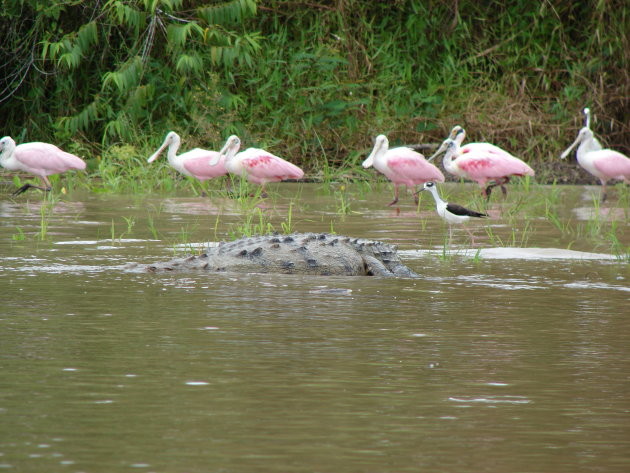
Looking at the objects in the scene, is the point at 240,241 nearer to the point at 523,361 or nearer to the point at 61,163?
the point at 523,361

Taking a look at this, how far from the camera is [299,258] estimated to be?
6.11 meters

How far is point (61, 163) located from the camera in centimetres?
1166

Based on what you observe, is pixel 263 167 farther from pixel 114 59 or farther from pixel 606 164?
pixel 114 59

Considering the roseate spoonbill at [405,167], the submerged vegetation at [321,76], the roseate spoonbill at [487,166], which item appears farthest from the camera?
the submerged vegetation at [321,76]

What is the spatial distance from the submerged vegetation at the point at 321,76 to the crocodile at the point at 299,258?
6863 mm

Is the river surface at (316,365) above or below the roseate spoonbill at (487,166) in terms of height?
below

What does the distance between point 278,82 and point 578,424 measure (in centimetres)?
1192

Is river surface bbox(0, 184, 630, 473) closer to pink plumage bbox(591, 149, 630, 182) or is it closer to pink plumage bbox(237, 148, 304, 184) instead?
pink plumage bbox(237, 148, 304, 184)

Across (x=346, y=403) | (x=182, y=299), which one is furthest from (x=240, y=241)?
(x=346, y=403)

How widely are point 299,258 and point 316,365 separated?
8.28ft

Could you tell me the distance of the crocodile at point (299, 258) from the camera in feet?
19.9

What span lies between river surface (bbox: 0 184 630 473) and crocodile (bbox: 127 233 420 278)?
0.42 feet

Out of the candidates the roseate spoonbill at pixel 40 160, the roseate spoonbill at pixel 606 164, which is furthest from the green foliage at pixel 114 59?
the roseate spoonbill at pixel 606 164

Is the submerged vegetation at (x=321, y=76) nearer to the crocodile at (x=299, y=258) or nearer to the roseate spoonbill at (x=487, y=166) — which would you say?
the roseate spoonbill at (x=487, y=166)
